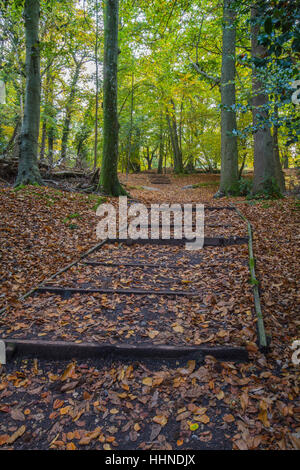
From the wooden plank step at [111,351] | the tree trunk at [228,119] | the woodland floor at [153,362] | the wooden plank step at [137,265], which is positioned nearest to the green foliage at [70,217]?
the woodland floor at [153,362]

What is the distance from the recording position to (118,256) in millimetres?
5105

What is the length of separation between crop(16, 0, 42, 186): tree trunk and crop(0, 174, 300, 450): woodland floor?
10.3 ft

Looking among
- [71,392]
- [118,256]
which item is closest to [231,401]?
[71,392]

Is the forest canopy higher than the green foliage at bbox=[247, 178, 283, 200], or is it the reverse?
the forest canopy

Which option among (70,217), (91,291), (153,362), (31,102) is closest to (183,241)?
(91,291)

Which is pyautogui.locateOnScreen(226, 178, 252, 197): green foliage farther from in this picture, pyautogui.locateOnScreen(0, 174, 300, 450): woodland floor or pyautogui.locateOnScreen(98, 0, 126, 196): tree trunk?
pyautogui.locateOnScreen(0, 174, 300, 450): woodland floor

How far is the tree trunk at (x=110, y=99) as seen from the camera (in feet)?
27.3

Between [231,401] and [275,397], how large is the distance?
0.35 meters

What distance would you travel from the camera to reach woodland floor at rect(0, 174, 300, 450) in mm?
1967

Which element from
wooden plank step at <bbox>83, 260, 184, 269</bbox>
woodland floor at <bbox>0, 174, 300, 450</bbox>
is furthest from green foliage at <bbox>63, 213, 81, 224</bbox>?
wooden plank step at <bbox>83, 260, 184, 269</bbox>

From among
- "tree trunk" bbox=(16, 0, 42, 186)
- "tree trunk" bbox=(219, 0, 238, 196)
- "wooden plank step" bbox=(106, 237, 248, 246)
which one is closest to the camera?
"wooden plank step" bbox=(106, 237, 248, 246)

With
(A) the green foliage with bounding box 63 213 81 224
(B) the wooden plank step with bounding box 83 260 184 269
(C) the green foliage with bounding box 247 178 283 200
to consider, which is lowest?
(B) the wooden plank step with bounding box 83 260 184 269

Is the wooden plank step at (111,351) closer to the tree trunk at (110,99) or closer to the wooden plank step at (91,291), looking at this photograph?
the wooden plank step at (91,291)
